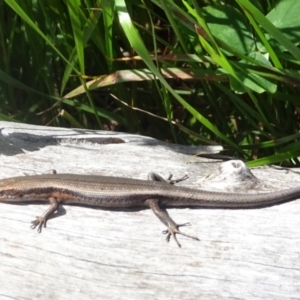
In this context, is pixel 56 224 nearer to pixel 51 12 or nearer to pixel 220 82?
pixel 220 82

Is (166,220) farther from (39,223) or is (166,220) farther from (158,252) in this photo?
(39,223)

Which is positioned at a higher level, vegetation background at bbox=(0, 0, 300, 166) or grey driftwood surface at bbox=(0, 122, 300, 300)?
vegetation background at bbox=(0, 0, 300, 166)

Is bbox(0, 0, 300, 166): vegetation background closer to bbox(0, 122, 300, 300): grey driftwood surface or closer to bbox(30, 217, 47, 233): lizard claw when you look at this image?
bbox(0, 122, 300, 300): grey driftwood surface

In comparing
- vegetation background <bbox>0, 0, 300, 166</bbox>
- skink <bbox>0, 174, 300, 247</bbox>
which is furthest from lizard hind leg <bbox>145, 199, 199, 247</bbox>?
vegetation background <bbox>0, 0, 300, 166</bbox>

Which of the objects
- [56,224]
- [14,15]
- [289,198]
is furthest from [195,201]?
[14,15]

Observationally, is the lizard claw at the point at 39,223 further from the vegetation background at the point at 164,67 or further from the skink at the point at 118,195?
the vegetation background at the point at 164,67

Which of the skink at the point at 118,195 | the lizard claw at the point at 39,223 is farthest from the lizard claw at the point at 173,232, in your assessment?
the lizard claw at the point at 39,223

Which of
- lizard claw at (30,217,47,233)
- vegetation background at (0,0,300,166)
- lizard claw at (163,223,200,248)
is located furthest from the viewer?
vegetation background at (0,0,300,166)
